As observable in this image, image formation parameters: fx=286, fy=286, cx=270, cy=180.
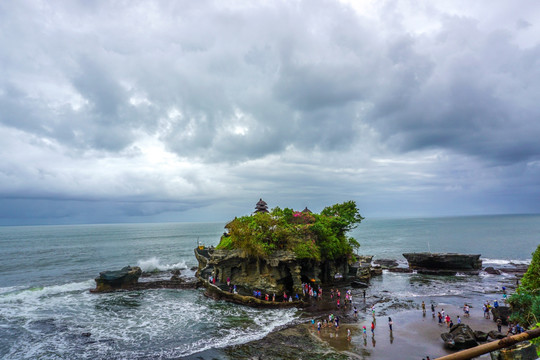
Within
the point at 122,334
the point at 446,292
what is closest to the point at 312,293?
the point at 446,292

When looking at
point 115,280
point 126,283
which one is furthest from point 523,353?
point 126,283

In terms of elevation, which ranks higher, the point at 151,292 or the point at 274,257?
the point at 274,257

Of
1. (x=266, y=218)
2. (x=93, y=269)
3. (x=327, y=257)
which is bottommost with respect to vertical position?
(x=93, y=269)

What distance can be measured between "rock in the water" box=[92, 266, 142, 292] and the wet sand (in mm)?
33222

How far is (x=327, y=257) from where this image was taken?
47.6m

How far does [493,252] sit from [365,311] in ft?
246

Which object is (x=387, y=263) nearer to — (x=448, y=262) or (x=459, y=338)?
(x=448, y=262)

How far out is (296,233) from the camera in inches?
1698

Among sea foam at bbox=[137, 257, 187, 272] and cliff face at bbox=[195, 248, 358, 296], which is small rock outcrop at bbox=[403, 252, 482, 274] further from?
sea foam at bbox=[137, 257, 187, 272]

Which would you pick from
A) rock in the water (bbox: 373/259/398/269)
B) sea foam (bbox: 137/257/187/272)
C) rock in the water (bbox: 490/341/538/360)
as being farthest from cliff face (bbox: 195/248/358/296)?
rock in the water (bbox: 490/341/538/360)

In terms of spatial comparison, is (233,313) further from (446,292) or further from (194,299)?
(446,292)

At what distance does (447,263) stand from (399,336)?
4134cm

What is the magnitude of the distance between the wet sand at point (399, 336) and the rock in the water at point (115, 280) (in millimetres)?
33222

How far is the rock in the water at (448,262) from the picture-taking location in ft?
195
